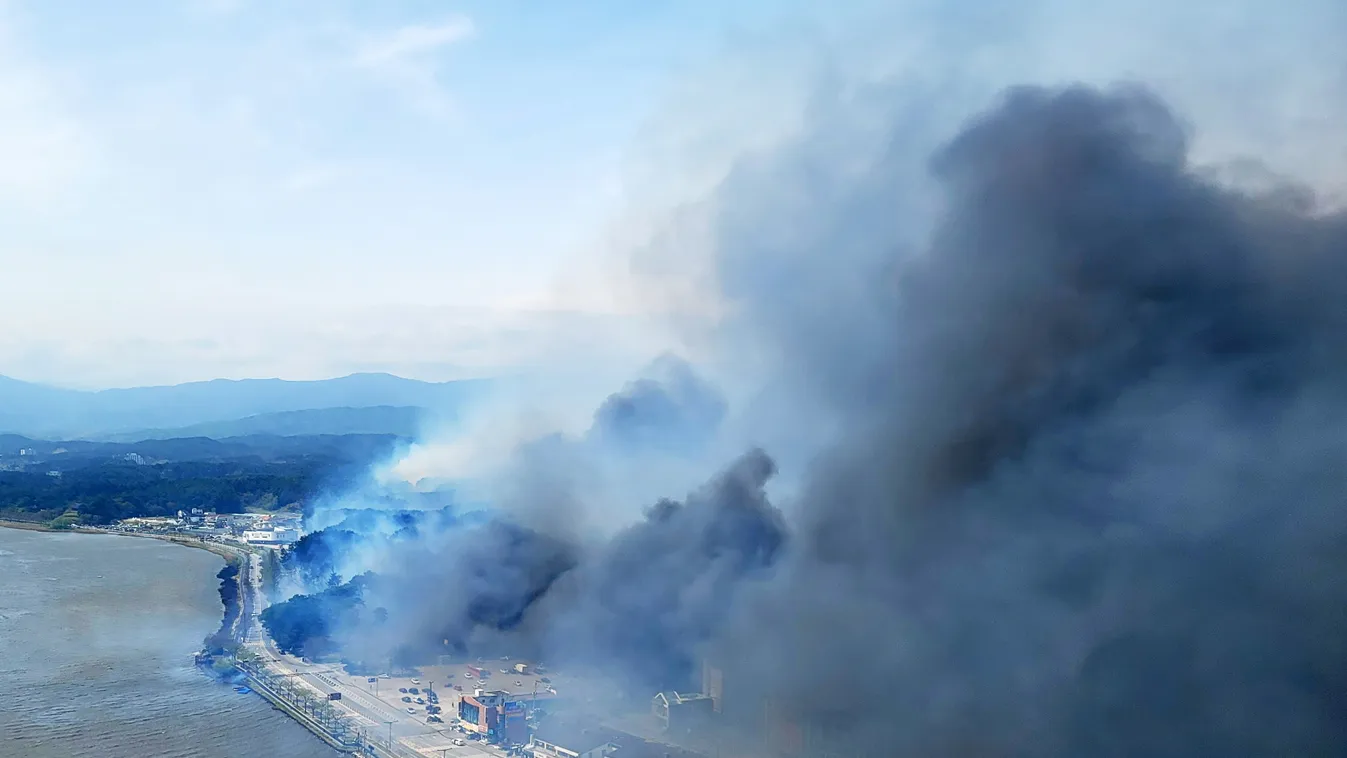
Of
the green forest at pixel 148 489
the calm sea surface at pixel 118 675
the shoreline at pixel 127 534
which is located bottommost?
the calm sea surface at pixel 118 675

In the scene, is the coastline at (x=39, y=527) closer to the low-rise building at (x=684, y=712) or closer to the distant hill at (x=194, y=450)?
the distant hill at (x=194, y=450)

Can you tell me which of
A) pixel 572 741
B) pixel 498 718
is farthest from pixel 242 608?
pixel 572 741

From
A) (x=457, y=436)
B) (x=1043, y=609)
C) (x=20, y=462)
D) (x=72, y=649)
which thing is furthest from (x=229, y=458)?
(x=1043, y=609)

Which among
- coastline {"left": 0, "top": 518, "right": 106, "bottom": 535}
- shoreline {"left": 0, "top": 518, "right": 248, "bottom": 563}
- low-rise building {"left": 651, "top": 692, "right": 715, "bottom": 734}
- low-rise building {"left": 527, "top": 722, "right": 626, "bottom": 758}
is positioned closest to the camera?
low-rise building {"left": 527, "top": 722, "right": 626, "bottom": 758}

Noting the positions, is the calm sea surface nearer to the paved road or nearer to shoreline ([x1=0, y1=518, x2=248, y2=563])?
the paved road

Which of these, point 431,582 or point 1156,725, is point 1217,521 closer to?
point 1156,725

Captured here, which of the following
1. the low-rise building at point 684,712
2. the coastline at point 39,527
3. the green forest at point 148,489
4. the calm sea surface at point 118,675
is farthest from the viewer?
the green forest at point 148,489

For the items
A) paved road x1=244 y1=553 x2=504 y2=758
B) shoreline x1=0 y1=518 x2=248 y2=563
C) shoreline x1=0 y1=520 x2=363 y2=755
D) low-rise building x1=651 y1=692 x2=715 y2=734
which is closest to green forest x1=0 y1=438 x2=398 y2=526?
shoreline x1=0 y1=518 x2=248 y2=563

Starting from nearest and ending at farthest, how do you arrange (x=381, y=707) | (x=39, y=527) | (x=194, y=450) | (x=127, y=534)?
(x=381, y=707) < (x=127, y=534) < (x=39, y=527) < (x=194, y=450)


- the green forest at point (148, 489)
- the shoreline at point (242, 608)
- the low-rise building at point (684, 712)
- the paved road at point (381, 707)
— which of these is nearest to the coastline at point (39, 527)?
the shoreline at point (242, 608)

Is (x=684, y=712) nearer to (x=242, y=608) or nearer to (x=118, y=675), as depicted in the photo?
(x=118, y=675)
